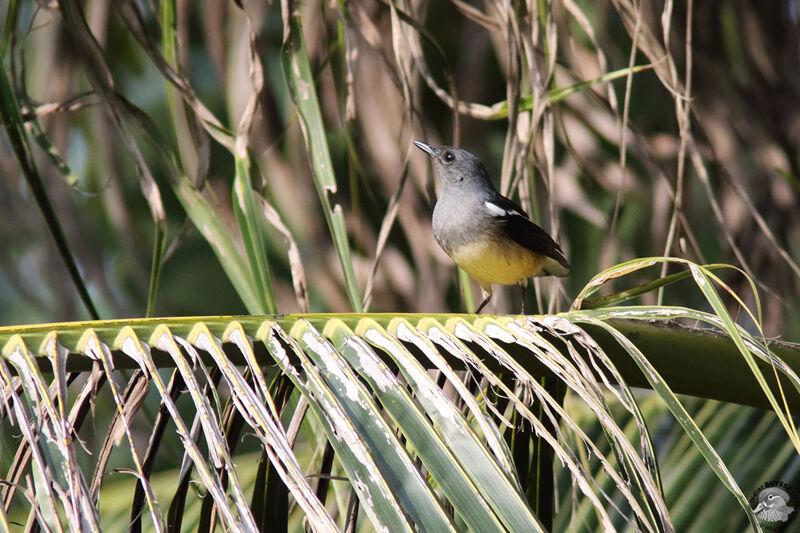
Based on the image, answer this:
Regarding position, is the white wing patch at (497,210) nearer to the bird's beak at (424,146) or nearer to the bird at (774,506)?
the bird's beak at (424,146)

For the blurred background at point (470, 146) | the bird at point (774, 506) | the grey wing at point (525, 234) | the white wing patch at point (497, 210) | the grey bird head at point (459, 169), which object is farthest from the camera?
the blurred background at point (470, 146)

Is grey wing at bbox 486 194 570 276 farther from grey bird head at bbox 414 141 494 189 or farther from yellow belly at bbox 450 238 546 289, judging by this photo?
grey bird head at bbox 414 141 494 189

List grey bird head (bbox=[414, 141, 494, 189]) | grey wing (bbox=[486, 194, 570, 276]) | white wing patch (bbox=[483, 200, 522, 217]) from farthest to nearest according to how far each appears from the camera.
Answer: grey bird head (bbox=[414, 141, 494, 189])
white wing patch (bbox=[483, 200, 522, 217])
grey wing (bbox=[486, 194, 570, 276])

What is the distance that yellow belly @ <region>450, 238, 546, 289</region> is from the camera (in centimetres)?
334

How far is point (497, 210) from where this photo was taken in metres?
3.52

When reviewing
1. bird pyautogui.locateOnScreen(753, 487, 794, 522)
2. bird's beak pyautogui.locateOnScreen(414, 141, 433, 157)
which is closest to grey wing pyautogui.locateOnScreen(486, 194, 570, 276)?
bird's beak pyautogui.locateOnScreen(414, 141, 433, 157)

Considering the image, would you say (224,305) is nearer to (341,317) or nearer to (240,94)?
(240,94)

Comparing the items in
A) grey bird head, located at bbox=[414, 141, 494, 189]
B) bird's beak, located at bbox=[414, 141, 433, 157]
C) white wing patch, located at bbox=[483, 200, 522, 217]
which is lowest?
white wing patch, located at bbox=[483, 200, 522, 217]

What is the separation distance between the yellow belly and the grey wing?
37 mm

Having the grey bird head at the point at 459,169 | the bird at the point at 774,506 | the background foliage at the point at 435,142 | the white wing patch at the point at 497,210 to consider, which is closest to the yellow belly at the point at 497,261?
the white wing patch at the point at 497,210

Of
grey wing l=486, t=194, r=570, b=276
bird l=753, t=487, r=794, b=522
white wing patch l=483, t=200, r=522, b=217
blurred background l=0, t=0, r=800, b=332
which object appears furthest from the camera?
blurred background l=0, t=0, r=800, b=332

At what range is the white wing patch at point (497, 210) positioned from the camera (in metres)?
3.43

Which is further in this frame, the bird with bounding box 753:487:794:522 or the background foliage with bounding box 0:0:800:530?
the background foliage with bounding box 0:0:800:530

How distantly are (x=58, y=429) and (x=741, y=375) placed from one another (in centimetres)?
137
